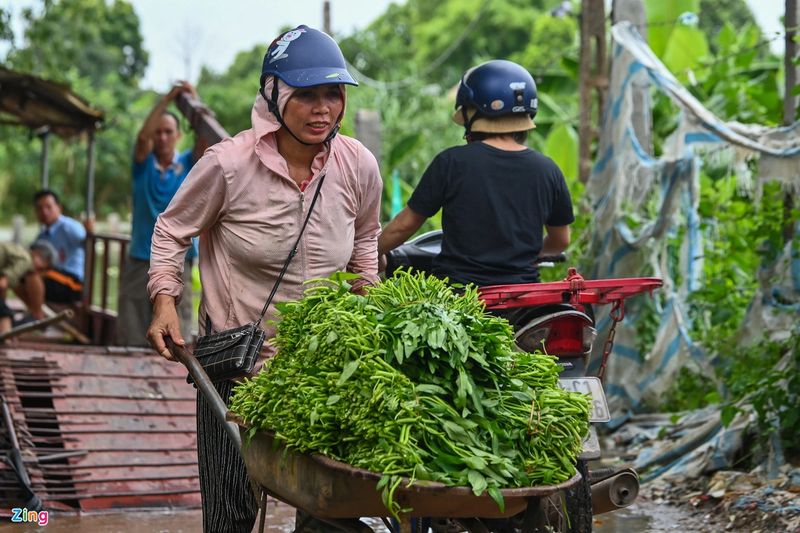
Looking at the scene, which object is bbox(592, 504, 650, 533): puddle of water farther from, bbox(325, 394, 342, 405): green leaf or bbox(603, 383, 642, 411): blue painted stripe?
bbox(325, 394, 342, 405): green leaf

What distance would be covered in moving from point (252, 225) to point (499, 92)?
1376 millimetres

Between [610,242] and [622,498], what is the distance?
362 centimetres

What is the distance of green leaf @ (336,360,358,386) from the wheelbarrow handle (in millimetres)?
550

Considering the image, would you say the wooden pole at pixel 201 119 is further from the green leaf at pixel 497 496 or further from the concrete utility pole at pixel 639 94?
the green leaf at pixel 497 496

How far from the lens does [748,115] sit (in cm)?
Result: 991

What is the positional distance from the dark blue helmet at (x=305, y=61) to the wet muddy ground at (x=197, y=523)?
2669 mm

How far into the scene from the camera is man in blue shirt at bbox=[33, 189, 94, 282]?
408 inches

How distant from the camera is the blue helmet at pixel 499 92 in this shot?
4.07m

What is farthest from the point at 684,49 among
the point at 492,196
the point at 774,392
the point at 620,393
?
the point at 492,196

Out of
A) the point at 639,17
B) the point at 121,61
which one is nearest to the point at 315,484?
the point at 639,17

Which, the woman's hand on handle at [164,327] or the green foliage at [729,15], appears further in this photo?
the green foliage at [729,15]

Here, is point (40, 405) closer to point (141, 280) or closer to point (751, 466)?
point (141, 280)

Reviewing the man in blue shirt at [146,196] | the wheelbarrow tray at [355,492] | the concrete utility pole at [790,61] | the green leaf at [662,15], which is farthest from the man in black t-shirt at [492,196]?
the green leaf at [662,15]

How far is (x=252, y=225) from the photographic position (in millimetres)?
3287
